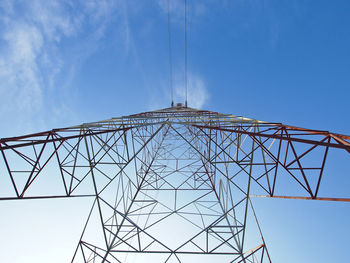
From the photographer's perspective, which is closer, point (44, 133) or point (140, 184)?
point (44, 133)

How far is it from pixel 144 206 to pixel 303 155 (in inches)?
286

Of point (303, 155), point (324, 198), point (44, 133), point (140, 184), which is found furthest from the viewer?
point (140, 184)

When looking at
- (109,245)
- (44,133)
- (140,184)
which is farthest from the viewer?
(140,184)

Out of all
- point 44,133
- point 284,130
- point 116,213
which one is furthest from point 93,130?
point 284,130

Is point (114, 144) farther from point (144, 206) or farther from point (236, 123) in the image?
point (236, 123)

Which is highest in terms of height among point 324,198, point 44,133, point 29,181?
point 44,133

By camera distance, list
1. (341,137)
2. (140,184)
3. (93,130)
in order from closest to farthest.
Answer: (341,137) → (93,130) → (140,184)

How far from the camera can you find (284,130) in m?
5.64

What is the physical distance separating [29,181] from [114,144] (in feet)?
9.69

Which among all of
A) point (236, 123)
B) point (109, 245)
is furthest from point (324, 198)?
point (109, 245)

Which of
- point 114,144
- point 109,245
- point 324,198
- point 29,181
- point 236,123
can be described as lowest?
point 109,245

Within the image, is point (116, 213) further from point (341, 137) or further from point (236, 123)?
point (341, 137)

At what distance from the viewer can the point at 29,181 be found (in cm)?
468

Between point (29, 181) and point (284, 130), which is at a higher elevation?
point (284, 130)
